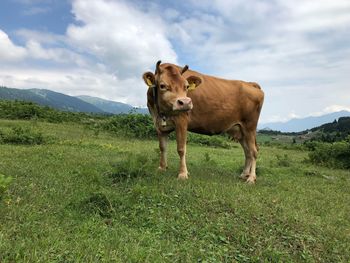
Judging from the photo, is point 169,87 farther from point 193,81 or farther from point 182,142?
point 182,142

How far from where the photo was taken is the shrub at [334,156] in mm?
17219

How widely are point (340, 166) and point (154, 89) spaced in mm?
10832

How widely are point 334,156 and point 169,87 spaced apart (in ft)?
37.0

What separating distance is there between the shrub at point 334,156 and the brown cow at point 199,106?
7.41 metres

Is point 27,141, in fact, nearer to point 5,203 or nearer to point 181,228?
point 5,203

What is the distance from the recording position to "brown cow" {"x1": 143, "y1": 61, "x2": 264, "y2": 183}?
29.7 ft

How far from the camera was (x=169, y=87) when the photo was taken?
354 inches

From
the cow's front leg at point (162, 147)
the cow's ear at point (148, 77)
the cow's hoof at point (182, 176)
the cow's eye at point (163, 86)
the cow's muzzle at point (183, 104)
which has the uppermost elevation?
the cow's ear at point (148, 77)

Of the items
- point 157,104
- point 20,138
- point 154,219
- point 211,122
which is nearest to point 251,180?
point 211,122

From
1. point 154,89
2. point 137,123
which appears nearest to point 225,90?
point 154,89

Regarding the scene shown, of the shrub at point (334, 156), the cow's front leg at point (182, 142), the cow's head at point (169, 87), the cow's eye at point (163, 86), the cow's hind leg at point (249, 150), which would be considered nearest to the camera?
the cow's head at point (169, 87)

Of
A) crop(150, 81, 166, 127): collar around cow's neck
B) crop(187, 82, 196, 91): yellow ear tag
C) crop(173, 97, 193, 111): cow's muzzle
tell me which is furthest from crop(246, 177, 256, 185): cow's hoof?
crop(173, 97, 193, 111): cow's muzzle

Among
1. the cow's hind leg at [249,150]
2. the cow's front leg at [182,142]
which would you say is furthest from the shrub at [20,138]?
the cow's hind leg at [249,150]

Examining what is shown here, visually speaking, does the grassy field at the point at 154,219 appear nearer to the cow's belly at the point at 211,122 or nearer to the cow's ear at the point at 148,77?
the cow's belly at the point at 211,122
